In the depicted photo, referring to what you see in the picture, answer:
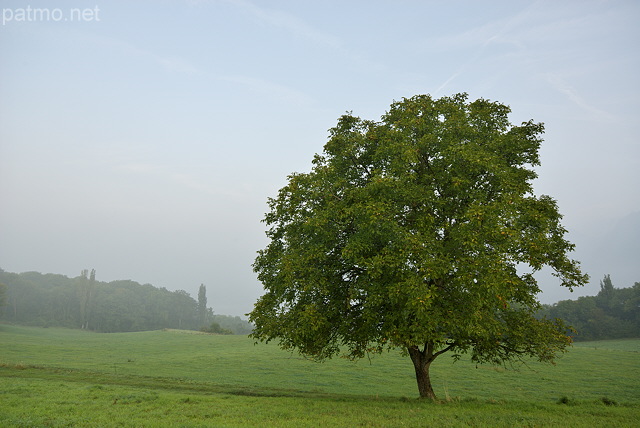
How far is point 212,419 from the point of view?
648 inches

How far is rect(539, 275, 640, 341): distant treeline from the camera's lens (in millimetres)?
117688

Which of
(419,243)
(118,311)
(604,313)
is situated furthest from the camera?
(118,311)

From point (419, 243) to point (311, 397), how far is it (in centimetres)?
1420

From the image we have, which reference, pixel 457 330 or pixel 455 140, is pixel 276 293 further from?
pixel 455 140

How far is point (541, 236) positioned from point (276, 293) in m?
13.7

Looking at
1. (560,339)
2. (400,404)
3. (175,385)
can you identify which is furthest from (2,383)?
(560,339)

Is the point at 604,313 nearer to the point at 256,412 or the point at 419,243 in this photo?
the point at 419,243

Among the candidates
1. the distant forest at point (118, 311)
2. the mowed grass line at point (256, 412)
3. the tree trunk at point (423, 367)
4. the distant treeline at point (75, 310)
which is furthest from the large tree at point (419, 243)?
the distant treeline at point (75, 310)

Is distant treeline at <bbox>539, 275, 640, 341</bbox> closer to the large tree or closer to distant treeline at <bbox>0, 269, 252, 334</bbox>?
the large tree

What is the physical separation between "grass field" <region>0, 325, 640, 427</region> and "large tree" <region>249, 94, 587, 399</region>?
3.16m

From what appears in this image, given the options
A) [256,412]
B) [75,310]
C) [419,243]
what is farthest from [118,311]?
[419,243]

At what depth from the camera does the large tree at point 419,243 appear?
690 inches

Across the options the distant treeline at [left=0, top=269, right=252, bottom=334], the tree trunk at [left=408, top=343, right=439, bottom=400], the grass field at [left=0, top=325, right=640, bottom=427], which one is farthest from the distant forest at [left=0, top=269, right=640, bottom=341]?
the tree trunk at [left=408, top=343, right=439, bottom=400]

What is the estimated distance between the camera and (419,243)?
687 inches
